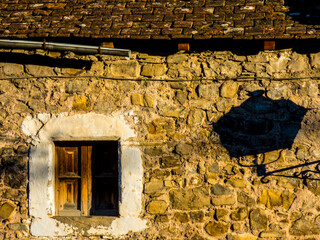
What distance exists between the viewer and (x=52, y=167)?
13.1ft

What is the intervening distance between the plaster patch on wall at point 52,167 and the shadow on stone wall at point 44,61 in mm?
551

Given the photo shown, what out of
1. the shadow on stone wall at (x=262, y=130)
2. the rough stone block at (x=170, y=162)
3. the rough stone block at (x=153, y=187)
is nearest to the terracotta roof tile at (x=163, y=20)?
the shadow on stone wall at (x=262, y=130)

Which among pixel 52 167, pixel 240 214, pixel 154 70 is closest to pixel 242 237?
pixel 240 214

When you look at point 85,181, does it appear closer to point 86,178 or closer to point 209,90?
point 86,178

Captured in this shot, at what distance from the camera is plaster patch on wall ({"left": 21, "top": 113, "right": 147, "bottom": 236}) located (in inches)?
153

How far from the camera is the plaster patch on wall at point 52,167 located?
3889mm

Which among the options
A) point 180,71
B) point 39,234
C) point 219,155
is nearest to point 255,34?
point 180,71

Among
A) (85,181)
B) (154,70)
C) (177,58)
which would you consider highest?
(177,58)

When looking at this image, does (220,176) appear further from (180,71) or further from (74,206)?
(74,206)

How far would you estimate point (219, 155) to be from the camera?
12.7ft

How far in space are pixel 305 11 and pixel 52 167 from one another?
3.16 meters

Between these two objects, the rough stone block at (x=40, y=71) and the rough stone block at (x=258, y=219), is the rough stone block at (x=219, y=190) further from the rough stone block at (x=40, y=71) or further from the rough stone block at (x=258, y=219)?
the rough stone block at (x=40, y=71)

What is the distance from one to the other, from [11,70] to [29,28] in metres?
0.50

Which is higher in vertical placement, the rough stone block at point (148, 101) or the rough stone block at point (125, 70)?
the rough stone block at point (125, 70)
